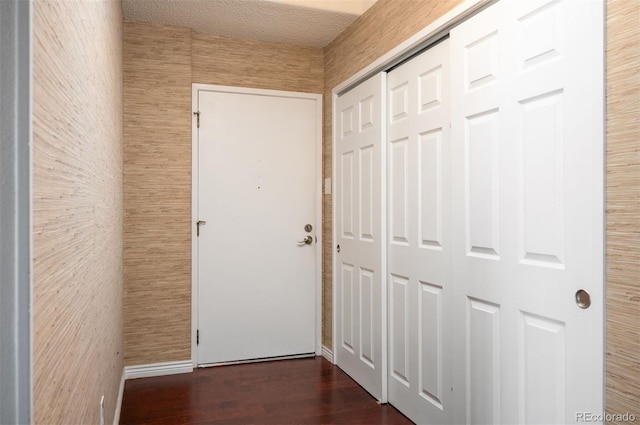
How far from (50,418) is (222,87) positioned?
9.69 feet

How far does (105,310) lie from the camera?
1901mm

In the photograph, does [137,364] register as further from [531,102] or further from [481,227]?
[531,102]

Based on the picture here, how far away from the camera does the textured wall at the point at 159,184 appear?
10.4 feet

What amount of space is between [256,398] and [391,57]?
2245mm

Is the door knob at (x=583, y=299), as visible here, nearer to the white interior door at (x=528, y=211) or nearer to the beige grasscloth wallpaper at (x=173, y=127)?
the white interior door at (x=528, y=211)

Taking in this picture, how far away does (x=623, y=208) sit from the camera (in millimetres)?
1321

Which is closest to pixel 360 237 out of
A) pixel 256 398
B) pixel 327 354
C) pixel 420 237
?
pixel 420 237

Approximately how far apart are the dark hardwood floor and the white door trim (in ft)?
1.45

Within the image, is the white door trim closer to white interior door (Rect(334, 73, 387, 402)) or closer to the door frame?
white interior door (Rect(334, 73, 387, 402))

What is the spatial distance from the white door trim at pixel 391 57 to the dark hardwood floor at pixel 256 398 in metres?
0.44

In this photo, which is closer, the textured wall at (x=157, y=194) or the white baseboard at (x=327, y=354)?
the textured wall at (x=157, y=194)

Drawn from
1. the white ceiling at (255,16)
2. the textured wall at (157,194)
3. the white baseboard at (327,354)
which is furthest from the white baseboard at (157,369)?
the white ceiling at (255,16)
